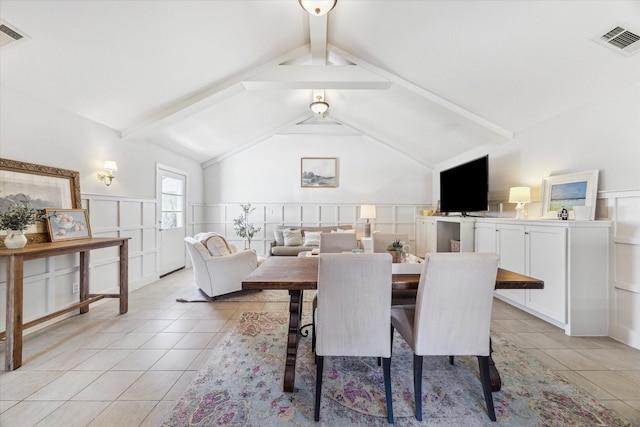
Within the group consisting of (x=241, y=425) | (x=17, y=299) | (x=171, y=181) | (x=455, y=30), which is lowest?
(x=241, y=425)

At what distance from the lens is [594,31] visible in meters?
1.99

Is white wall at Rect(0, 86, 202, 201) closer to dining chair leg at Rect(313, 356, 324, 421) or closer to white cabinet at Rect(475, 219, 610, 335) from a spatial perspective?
dining chair leg at Rect(313, 356, 324, 421)

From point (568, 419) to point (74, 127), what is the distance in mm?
5009

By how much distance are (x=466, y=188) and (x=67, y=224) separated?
5340 millimetres

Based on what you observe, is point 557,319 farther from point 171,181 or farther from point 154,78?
point 171,181

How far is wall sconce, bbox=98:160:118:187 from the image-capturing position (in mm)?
3234

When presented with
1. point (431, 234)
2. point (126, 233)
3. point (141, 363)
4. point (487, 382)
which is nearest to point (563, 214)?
point (487, 382)

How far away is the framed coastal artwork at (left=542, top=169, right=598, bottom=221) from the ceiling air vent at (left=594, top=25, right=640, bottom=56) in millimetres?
1009

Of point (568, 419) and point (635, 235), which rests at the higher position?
point (635, 235)

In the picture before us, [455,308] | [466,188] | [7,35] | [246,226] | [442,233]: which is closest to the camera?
[455,308]

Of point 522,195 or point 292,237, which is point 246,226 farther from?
point 522,195

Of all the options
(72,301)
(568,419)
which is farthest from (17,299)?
(568,419)

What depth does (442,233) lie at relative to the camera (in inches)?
190

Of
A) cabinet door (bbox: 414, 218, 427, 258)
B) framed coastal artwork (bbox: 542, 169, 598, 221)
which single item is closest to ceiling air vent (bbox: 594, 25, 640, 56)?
framed coastal artwork (bbox: 542, 169, 598, 221)
